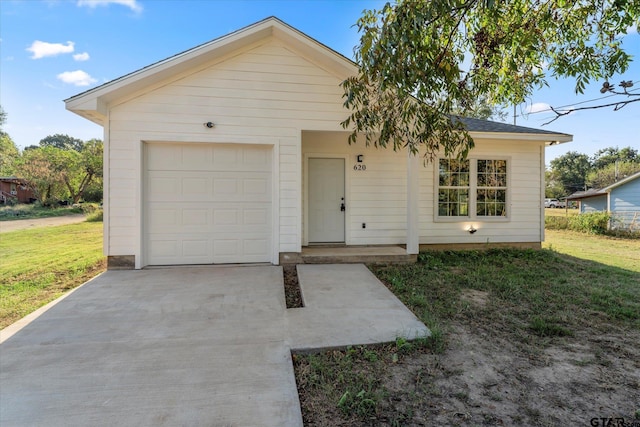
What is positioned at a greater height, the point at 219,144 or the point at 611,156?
the point at 611,156

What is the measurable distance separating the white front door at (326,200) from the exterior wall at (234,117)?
1249 mm

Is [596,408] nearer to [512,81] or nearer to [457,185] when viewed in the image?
[512,81]

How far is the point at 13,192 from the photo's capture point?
29016 mm

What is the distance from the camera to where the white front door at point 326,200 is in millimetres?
7129

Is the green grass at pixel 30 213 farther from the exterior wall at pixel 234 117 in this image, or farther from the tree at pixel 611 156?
the tree at pixel 611 156

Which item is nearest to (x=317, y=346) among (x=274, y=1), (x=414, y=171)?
(x=414, y=171)

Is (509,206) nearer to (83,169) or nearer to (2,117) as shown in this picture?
(83,169)

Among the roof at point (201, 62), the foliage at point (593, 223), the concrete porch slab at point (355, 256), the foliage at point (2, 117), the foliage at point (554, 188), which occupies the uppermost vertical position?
the foliage at point (2, 117)

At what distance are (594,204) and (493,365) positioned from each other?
76.0 feet

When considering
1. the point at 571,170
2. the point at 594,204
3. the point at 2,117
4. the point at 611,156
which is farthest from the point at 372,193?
the point at 611,156

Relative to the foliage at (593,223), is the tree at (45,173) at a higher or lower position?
higher

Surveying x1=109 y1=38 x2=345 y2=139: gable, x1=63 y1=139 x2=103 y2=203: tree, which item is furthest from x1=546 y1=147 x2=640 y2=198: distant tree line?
x1=63 y1=139 x2=103 y2=203: tree

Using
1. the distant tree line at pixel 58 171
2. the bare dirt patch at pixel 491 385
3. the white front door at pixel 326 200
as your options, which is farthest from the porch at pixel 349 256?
the distant tree line at pixel 58 171

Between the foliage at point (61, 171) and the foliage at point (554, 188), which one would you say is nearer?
the foliage at point (61, 171)
